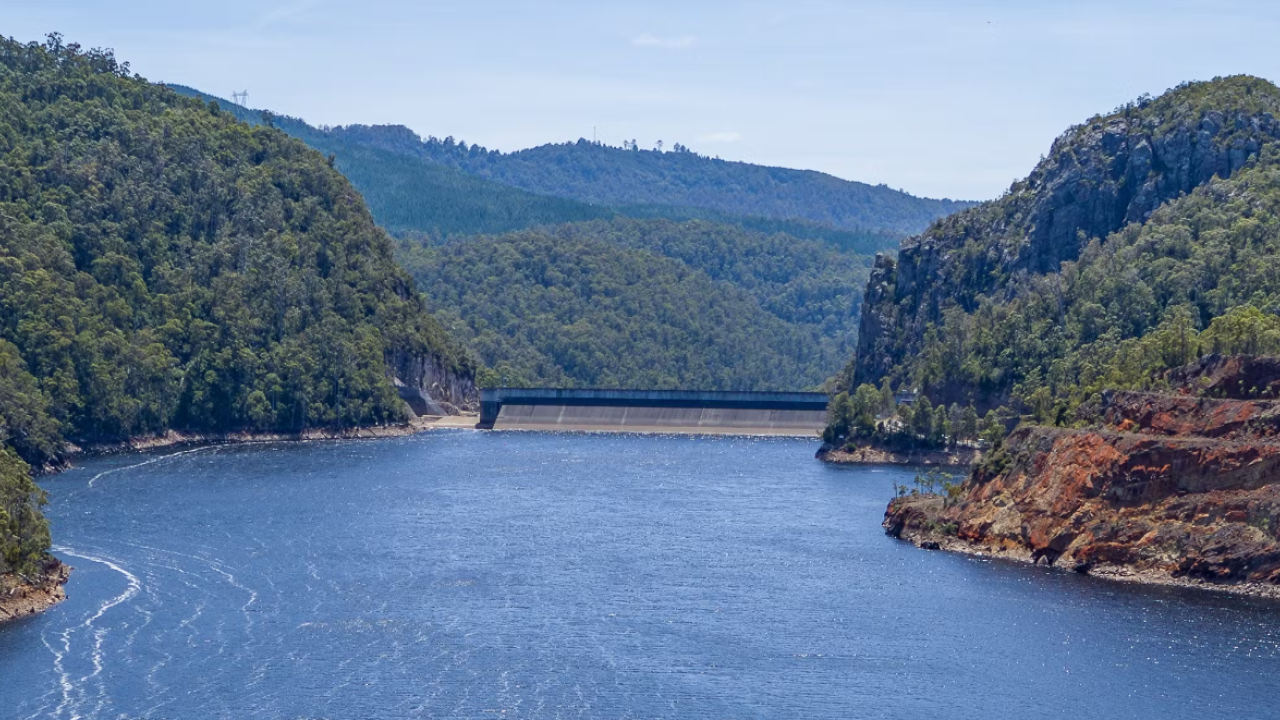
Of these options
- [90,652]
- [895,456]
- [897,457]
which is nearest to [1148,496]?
[90,652]

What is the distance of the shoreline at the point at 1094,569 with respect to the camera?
317 ft

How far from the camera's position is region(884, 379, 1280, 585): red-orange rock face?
98875 mm

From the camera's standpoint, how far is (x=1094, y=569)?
104 meters

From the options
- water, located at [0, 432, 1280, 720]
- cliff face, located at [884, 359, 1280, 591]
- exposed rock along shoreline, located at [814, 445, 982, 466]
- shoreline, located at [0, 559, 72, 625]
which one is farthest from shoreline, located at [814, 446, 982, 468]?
shoreline, located at [0, 559, 72, 625]

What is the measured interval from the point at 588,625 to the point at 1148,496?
102 ft

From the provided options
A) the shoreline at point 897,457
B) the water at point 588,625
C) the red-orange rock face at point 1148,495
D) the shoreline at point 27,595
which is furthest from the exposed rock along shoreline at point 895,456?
the shoreline at point 27,595

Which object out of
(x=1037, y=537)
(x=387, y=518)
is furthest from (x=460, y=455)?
(x=1037, y=537)

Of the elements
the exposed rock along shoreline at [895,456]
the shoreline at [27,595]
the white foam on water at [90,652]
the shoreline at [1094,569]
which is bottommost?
the white foam on water at [90,652]

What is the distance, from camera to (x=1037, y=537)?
356ft

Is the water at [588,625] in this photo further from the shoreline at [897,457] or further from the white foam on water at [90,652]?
the shoreline at [897,457]

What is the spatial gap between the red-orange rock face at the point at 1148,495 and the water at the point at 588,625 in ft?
8.36

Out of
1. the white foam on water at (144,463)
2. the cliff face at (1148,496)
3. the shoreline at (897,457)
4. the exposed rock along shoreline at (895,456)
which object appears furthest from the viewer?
the exposed rock along shoreline at (895,456)

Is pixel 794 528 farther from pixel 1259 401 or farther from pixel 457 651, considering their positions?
pixel 457 651

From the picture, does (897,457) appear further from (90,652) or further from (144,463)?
(90,652)
